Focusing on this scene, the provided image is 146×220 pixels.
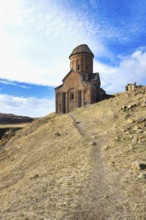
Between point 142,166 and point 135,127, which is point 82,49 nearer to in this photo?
point 135,127

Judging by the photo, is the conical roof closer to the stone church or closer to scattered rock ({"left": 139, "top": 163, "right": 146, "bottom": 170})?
the stone church

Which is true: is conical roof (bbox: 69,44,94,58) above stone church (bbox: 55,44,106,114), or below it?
above

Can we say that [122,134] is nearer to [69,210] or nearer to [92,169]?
[92,169]

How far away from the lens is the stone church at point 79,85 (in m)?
46.9

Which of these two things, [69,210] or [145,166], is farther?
[145,166]

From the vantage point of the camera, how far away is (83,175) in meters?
14.5

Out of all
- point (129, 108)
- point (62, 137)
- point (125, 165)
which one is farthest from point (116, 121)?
point (125, 165)

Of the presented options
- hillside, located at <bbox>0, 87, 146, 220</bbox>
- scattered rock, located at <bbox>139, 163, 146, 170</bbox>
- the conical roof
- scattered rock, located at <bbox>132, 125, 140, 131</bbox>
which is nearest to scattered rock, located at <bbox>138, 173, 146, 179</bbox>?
hillside, located at <bbox>0, 87, 146, 220</bbox>

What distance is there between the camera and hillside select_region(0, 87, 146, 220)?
436 inches

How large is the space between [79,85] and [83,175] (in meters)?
34.2

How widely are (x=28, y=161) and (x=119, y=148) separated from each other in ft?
27.2

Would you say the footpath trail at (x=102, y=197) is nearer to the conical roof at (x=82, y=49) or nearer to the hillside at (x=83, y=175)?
the hillside at (x=83, y=175)

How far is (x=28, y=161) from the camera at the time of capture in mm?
22047

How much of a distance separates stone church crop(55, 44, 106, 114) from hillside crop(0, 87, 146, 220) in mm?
18951
